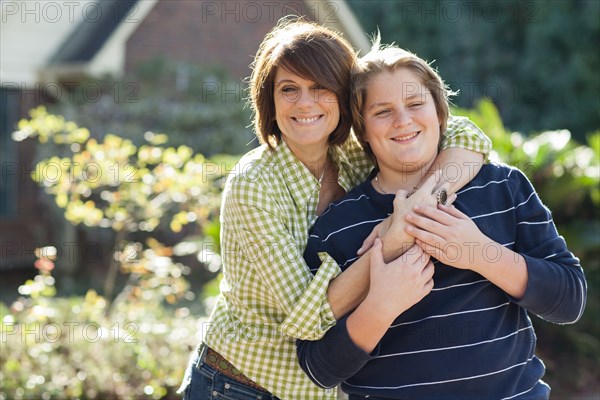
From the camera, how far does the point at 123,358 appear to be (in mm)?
4812

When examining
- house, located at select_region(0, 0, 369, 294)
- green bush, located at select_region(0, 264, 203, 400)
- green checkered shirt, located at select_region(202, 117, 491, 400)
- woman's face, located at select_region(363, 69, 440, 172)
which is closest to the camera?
green checkered shirt, located at select_region(202, 117, 491, 400)

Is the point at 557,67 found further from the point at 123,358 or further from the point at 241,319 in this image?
the point at 241,319

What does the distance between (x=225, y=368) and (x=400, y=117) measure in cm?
103

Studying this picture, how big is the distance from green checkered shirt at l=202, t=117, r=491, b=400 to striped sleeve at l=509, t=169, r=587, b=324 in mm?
273

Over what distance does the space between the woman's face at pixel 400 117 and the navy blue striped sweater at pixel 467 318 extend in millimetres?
156

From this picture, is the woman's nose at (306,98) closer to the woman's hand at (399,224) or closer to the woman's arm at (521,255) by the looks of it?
the woman's hand at (399,224)

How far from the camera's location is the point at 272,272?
2250 millimetres

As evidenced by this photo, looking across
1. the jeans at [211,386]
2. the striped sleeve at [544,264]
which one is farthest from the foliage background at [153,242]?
the striped sleeve at [544,264]

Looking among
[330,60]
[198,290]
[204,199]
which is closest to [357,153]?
[330,60]

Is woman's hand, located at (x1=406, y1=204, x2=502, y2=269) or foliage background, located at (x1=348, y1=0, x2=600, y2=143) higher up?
foliage background, located at (x1=348, y1=0, x2=600, y2=143)

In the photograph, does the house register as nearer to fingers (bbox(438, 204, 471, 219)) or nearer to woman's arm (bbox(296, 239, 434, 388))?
fingers (bbox(438, 204, 471, 219))

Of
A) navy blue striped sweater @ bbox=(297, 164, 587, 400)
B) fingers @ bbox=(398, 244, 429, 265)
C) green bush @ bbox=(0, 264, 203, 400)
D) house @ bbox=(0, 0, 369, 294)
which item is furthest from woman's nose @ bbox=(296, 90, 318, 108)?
house @ bbox=(0, 0, 369, 294)

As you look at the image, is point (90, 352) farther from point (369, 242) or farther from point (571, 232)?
point (571, 232)

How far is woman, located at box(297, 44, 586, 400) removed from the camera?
2.17 m
